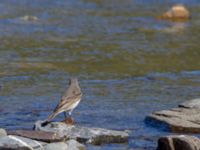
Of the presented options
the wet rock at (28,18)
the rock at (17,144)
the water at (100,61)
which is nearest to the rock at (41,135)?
the rock at (17,144)

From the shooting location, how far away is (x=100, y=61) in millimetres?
15945

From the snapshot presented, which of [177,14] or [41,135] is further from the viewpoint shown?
[177,14]

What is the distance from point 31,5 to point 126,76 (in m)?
9.70

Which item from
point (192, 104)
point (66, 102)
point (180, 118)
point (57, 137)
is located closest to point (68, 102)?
point (66, 102)

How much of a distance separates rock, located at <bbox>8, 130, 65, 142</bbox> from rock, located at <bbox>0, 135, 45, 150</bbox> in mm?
232

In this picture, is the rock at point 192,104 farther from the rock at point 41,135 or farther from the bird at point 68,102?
the rock at point 41,135

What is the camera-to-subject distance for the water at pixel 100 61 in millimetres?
11812

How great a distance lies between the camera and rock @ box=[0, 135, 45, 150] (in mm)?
9289

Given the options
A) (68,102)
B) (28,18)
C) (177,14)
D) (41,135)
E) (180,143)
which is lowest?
(180,143)

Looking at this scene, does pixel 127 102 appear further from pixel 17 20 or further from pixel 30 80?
pixel 17 20

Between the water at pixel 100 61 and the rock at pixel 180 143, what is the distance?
1.86ft

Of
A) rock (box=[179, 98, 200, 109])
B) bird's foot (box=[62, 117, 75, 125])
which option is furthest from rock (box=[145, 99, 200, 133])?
bird's foot (box=[62, 117, 75, 125])

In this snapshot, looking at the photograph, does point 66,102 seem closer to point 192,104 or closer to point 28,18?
point 192,104

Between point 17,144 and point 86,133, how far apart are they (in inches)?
42.6
